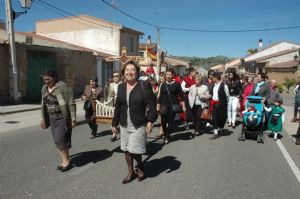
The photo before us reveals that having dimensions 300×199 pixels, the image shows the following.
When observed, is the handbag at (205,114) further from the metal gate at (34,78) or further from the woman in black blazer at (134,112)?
the metal gate at (34,78)

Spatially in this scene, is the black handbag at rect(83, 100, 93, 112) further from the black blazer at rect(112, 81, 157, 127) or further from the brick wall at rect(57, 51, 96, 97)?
the brick wall at rect(57, 51, 96, 97)

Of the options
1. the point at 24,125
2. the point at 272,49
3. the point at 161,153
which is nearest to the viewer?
the point at 161,153

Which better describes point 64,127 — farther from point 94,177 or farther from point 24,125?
point 24,125

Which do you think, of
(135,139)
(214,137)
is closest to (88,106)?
(214,137)

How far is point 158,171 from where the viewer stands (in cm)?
574

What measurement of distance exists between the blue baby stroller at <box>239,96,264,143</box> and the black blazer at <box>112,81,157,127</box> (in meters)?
4.32

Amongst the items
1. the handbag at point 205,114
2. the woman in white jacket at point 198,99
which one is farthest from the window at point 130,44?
the handbag at point 205,114

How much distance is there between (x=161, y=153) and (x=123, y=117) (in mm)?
2279

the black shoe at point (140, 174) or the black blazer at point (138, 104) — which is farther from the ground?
the black blazer at point (138, 104)

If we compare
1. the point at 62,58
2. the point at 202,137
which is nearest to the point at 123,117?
the point at 202,137

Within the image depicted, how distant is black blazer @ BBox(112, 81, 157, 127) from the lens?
498cm

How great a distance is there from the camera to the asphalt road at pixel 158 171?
471 centimetres

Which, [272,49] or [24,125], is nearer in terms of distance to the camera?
[24,125]

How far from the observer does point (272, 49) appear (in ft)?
181
